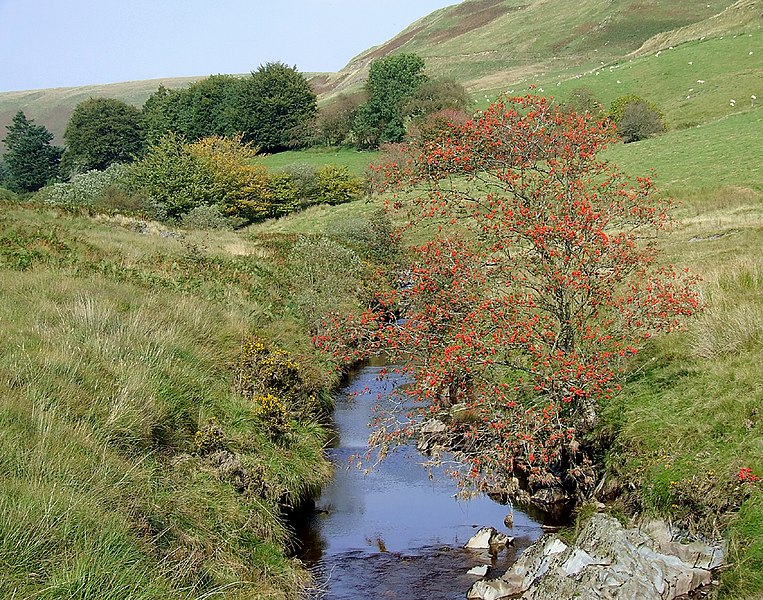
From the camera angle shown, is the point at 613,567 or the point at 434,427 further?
the point at 434,427

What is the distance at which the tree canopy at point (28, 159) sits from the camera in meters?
100

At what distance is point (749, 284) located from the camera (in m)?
15.2

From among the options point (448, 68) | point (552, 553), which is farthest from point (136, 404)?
point (448, 68)

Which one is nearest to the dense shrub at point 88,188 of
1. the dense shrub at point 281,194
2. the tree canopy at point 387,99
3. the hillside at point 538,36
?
the dense shrub at point 281,194

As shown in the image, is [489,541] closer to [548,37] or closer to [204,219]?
[204,219]

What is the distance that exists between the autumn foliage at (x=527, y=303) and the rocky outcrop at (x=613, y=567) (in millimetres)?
2076

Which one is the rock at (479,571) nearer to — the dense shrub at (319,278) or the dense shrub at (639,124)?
the dense shrub at (319,278)

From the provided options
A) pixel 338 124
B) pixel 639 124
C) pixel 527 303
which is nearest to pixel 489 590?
pixel 527 303

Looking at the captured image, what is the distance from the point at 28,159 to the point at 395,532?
101 metres

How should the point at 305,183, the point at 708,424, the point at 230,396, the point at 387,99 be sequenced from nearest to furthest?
the point at 708,424
the point at 230,396
the point at 305,183
the point at 387,99

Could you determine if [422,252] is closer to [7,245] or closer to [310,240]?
[7,245]

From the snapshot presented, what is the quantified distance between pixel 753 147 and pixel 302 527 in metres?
41.0

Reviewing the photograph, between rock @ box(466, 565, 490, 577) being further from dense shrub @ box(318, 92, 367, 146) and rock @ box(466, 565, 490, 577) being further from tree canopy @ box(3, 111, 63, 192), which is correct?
tree canopy @ box(3, 111, 63, 192)

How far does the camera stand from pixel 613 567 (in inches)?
354
